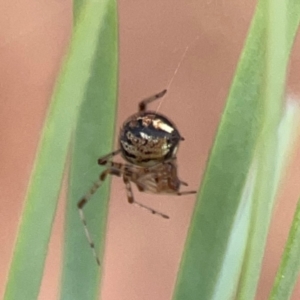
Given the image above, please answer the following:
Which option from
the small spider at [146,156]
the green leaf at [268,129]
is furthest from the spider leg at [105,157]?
the green leaf at [268,129]

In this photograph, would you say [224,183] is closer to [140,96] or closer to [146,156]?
[146,156]

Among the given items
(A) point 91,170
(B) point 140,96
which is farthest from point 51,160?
(B) point 140,96

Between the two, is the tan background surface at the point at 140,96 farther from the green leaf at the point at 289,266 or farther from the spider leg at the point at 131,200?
the green leaf at the point at 289,266

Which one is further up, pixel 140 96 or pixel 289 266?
pixel 140 96

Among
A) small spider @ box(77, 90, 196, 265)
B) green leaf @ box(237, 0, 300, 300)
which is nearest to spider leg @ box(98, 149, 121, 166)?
small spider @ box(77, 90, 196, 265)

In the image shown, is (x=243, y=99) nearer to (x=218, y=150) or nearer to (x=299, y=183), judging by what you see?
(x=218, y=150)

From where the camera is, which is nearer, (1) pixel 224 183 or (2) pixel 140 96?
(1) pixel 224 183
